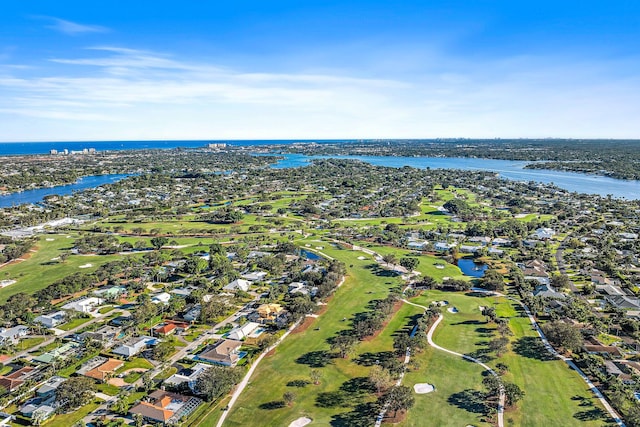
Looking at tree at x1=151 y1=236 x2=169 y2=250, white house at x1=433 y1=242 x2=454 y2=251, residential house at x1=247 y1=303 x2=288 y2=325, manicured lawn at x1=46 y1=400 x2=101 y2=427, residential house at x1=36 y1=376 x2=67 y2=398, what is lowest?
manicured lawn at x1=46 y1=400 x2=101 y2=427

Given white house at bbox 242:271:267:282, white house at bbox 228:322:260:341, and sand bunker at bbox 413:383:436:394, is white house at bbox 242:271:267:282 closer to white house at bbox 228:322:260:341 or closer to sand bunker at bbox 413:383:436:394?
white house at bbox 228:322:260:341

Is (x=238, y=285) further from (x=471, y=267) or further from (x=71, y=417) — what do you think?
(x=471, y=267)

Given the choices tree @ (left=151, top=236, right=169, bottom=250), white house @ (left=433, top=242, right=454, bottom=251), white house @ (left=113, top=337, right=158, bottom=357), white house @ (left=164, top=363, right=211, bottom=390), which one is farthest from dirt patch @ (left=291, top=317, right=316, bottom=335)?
tree @ (left=151, top=236, right=169, bottom=250)

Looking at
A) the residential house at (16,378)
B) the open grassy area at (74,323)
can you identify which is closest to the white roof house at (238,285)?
the open grassy area at (74,323)

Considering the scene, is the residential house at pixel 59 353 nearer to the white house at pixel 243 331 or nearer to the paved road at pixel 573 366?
the white house at pixel 243 331

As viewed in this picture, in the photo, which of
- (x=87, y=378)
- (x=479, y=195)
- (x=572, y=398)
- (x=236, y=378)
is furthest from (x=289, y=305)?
(x=479, y=195)

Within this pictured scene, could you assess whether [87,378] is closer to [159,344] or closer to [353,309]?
[159,344]

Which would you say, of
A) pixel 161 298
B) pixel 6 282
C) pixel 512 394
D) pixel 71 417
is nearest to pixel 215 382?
pixel 71 417
